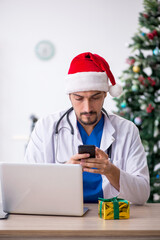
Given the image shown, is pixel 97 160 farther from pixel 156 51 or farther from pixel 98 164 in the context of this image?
pixel 156 51

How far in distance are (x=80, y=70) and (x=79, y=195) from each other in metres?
0.83

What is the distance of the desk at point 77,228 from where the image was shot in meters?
1.32

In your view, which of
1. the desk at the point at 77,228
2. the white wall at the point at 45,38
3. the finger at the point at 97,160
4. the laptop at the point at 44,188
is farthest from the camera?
the white wall at the point at 45,38

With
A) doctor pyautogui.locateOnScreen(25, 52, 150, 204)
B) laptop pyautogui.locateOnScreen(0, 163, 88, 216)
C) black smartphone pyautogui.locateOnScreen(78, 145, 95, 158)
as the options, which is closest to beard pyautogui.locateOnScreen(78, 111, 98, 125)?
doctor pyautogui.locateOnScreen(25, 52, 150, 204)

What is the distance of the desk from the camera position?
132 cm

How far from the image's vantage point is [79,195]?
58.4 inches

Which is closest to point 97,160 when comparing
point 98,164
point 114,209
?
point 98,164

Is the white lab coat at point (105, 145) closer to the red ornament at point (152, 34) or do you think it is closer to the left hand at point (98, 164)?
the left hand at point (98, 164)

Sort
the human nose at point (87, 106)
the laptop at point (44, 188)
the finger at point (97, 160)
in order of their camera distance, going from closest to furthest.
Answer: the laptop at point (44, 188) < the finger at point (97, 160) < the human nose at point (87, 106)

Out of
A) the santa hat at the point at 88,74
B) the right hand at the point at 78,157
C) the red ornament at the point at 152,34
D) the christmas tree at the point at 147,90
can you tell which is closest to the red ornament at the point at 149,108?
the christmas tree at the point at 147,90

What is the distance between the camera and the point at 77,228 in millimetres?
1347

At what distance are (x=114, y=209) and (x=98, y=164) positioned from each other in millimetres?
231

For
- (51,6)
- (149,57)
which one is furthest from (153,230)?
(51,6)

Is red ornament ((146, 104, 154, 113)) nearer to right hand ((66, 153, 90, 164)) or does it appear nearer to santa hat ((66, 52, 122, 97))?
santa hat ((66, 52, 122, 97))
